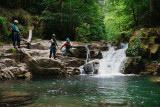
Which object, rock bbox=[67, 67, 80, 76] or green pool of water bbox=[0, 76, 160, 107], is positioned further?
rock bbox=[67, 67, 80, 76]

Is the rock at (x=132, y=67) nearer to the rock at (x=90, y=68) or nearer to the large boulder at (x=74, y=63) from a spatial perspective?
the rock at (x=90, y=68)

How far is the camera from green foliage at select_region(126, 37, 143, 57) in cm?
1429

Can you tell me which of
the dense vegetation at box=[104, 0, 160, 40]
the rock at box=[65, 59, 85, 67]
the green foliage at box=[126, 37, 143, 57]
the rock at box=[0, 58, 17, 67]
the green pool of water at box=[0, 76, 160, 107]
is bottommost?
the green pool of water at box=[0, 76, 160, 107]

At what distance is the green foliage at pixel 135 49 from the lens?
14.3m

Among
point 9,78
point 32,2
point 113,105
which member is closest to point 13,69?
point 9,78

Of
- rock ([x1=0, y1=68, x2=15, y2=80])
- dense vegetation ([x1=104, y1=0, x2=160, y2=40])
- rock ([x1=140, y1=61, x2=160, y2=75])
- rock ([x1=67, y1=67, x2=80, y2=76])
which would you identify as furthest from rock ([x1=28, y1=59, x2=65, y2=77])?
rock ([x1=140, y1=61, x2=160, y2=75])

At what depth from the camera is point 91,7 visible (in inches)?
913

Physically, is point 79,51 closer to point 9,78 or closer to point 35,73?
point 35,73

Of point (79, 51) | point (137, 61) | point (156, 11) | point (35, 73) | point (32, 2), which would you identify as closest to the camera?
point (35, 73)

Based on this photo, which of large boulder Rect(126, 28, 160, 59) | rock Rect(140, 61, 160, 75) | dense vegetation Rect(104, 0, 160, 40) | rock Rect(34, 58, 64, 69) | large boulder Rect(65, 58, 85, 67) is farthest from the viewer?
dense vegetation Rect(104, 0, 160, 40)

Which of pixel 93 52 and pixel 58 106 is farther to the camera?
pixel 93 52

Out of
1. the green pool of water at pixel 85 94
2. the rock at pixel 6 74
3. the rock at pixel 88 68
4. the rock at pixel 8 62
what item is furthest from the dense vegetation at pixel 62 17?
the green pool of water at pixel 85 94

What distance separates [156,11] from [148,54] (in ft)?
15.9

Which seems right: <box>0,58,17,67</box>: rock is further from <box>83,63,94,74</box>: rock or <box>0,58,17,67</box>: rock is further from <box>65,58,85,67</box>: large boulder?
<box>83,63,94,74</box>: rock
